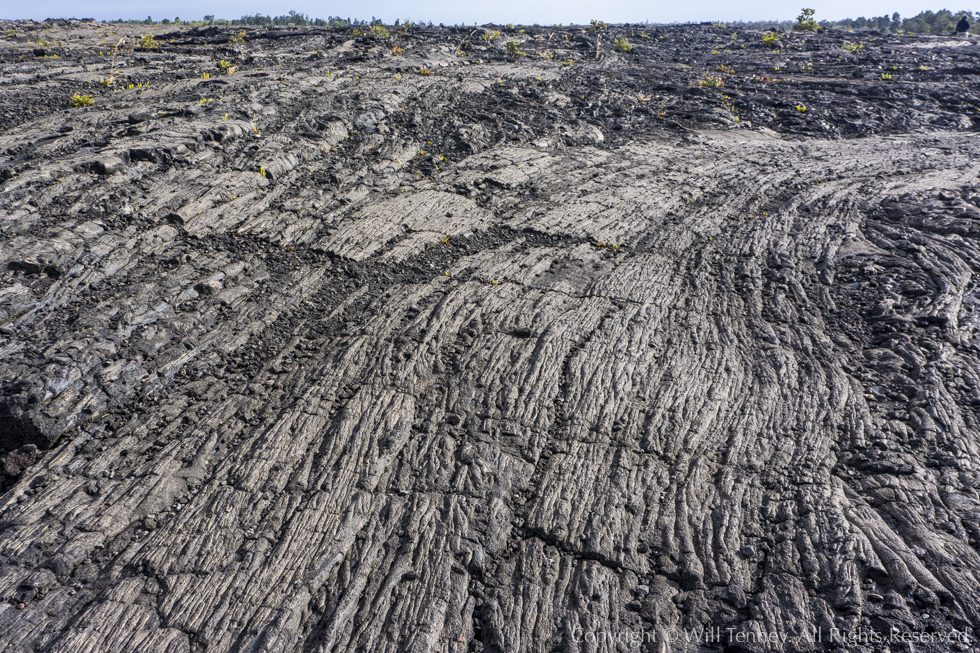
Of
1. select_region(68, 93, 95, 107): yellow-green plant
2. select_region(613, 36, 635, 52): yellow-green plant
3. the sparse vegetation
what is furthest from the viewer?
the sparse vegetation

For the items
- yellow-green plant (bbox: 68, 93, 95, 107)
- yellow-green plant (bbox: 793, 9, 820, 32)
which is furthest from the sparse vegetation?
yellow-green plant (bbox: 68, 93, 95, 107)

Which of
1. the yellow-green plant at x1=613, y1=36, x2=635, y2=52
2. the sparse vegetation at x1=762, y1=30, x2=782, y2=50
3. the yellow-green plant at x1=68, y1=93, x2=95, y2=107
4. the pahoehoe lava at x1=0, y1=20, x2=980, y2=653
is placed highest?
the sparse vegetation at x1=762, y1=30, x2=782, y2=50

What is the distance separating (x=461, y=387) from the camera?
6270mm

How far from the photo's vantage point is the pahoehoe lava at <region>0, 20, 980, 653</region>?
427 cm

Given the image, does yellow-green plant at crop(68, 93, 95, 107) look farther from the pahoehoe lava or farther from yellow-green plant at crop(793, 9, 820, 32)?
yellow-green plant at crop(793, 9, 820, 32)

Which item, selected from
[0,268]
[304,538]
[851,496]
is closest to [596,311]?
[851,496]

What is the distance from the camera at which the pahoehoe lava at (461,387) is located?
14.0 ft

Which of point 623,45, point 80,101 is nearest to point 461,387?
point 80,101

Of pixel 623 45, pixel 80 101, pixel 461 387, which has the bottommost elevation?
→ pixel 461 387

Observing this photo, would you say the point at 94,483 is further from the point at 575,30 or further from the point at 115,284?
the point at 575,30

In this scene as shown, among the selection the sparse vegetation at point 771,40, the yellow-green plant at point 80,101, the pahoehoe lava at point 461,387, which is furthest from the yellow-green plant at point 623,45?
the yellow-green plant at point 80,101

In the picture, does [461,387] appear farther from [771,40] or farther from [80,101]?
[771,40]

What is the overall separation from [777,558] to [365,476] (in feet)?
11.6

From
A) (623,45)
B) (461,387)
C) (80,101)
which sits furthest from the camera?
(623,45)
